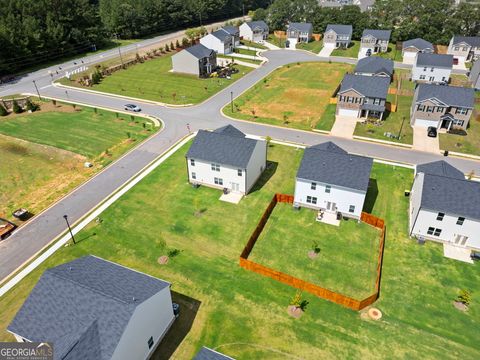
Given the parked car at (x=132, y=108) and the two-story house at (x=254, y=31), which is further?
the two-story house at (x=254, y=31)

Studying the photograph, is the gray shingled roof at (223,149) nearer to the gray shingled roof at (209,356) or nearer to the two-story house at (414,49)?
the gray shingled roof at (209,356)

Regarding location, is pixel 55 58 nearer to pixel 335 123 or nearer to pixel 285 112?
pixel 285 112

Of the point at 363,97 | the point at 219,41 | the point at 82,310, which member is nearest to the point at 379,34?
the point at 219,41

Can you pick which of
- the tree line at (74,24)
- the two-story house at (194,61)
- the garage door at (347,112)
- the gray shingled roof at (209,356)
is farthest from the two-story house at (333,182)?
the tree line at (74,24)

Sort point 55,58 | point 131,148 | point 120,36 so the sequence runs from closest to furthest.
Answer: point 131,148
point 55,58
point 120,36

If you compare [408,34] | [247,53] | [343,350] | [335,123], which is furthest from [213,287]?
[408,34]

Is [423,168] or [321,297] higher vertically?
[423,168]
